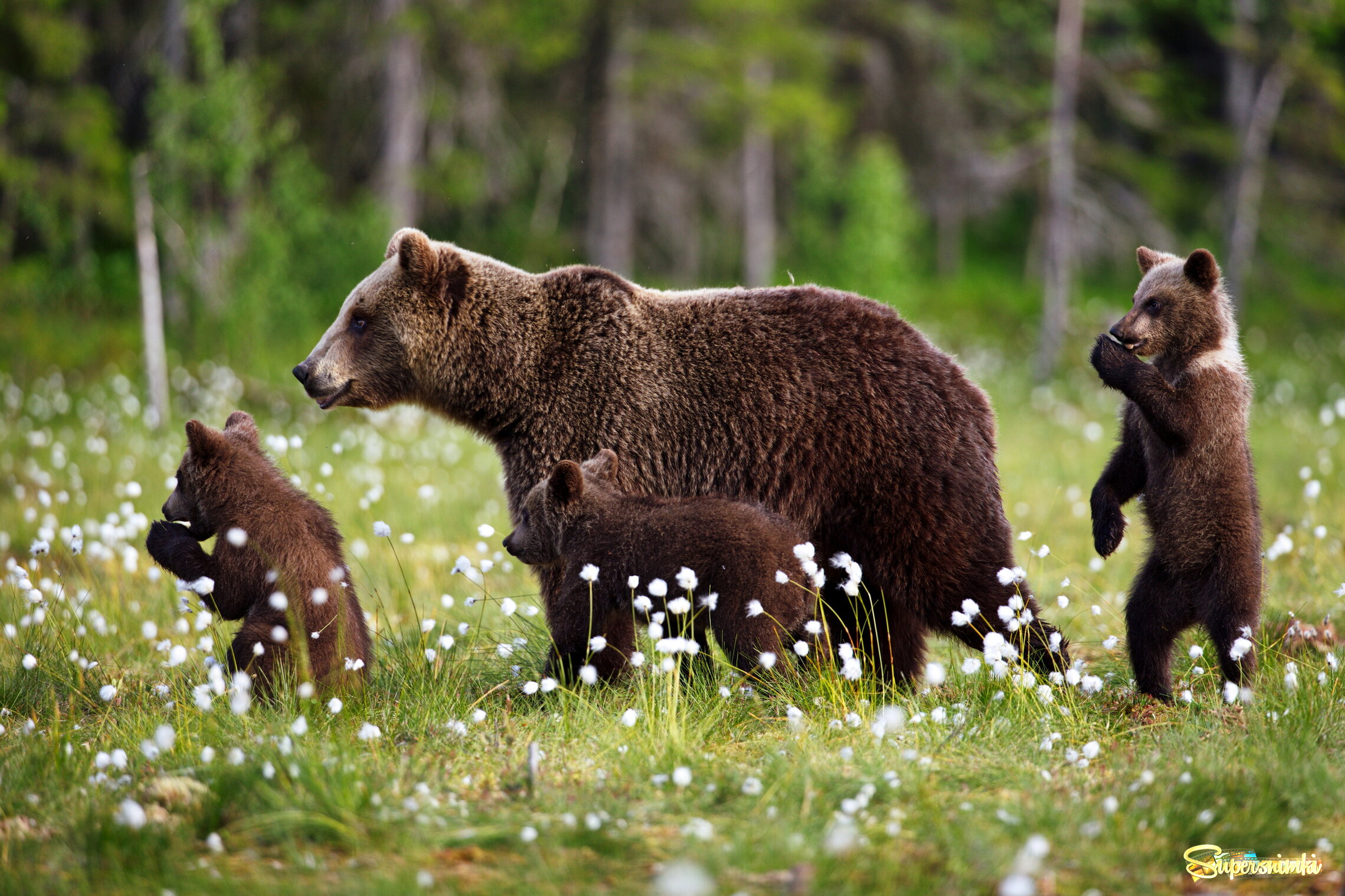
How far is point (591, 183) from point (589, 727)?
1919 cm

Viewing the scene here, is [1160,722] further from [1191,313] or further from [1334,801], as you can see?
[1191,313]

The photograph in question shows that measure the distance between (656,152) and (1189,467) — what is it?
72.2ft

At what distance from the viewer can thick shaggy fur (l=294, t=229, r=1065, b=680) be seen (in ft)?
16.3

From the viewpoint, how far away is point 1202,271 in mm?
4699

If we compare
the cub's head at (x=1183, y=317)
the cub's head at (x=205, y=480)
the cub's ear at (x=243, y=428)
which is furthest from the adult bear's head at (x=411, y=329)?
the cub's head at (x=1183, y=317)

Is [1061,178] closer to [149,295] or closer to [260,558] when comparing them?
[149,295]

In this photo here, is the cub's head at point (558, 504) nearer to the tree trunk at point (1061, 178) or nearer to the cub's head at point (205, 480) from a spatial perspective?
the cub's head at point (205, 480)

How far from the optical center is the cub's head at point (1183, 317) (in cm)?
471

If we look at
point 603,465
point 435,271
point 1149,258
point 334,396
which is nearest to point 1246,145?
point 1149,258

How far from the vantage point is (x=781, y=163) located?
31.7m

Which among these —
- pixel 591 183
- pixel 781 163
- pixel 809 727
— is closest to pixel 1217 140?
pixel 781 163

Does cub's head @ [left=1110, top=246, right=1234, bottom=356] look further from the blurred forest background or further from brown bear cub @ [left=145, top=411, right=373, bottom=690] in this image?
the blurred forest background

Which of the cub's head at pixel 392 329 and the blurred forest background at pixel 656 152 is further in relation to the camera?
the blurred forest background at pixel 656 152

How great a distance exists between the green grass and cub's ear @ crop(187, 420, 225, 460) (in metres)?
0.77
